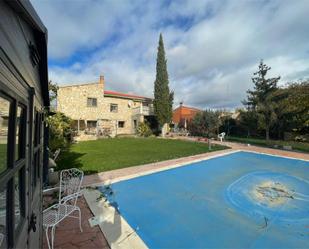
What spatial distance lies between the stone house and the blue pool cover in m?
18.3

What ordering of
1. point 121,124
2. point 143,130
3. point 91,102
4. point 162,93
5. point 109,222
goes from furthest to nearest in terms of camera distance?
point 121,124, point 143,130, point 162,93, point 91,102, point 109,222

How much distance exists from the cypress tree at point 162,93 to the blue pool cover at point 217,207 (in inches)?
649

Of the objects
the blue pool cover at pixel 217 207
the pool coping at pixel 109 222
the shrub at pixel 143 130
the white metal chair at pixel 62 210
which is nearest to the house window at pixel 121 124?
the shrub at pixel 143 130


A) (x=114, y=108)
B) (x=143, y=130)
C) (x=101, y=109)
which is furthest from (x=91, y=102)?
(x=143, y=130)

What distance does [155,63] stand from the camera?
92.9ft

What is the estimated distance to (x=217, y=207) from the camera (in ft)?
22.5

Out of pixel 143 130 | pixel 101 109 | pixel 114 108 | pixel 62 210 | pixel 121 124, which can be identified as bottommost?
pixel 62 210

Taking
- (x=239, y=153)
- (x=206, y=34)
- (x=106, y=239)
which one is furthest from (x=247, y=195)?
(x=206, y=34)

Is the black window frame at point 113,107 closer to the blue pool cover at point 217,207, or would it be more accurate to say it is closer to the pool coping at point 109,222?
the blue pool cover at point 217,207

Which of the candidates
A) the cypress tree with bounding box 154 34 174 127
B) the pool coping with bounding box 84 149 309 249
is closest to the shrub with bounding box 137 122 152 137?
the cypress tree with bounding box 154 34 174 127

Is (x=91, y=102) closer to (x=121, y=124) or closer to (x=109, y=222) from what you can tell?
(x=121, y=124)

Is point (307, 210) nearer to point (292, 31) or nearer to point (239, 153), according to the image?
point (239, 153)

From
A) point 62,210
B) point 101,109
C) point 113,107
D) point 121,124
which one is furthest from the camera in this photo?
point 121,124

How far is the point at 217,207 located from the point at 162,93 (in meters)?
21.8
